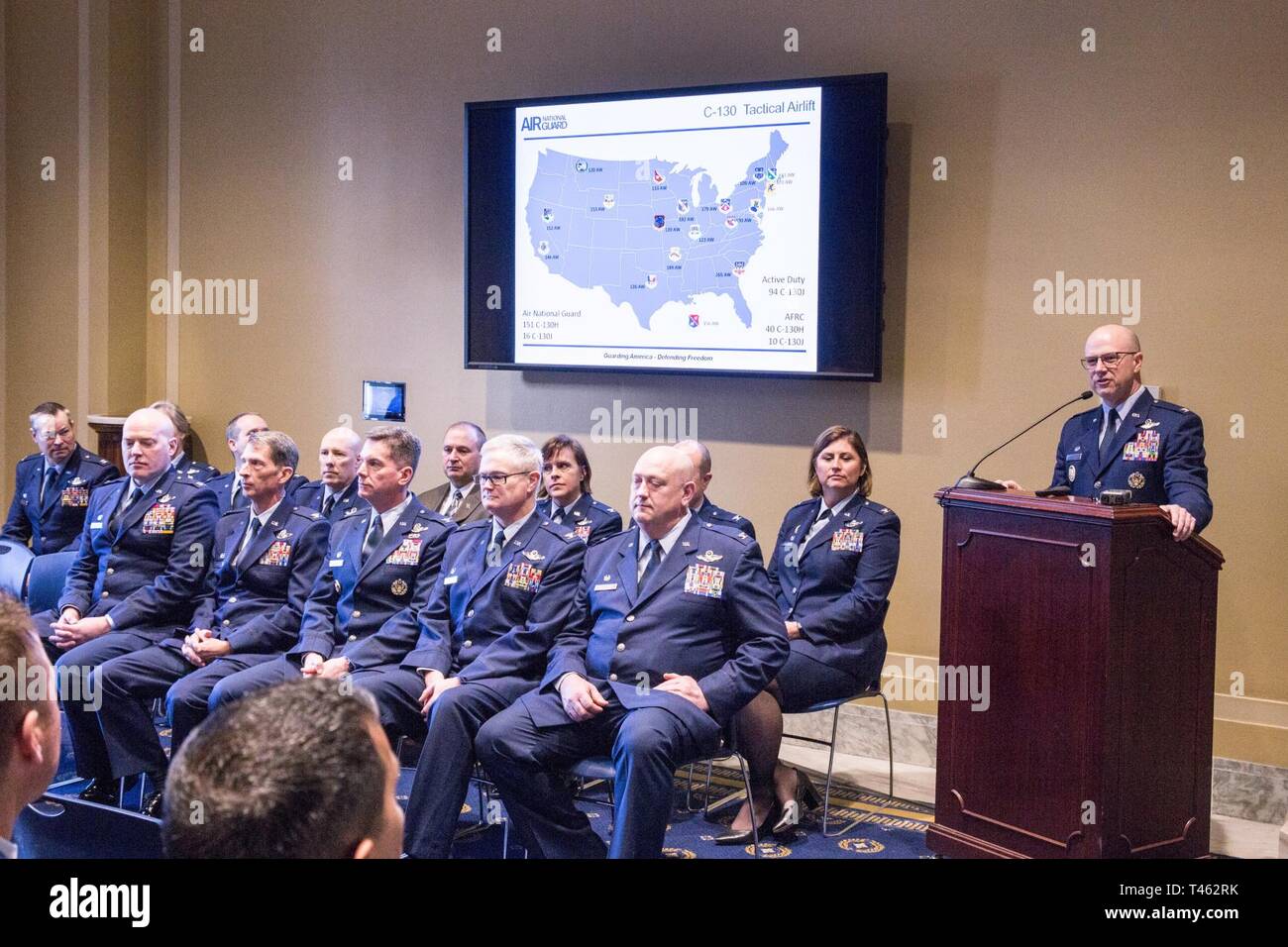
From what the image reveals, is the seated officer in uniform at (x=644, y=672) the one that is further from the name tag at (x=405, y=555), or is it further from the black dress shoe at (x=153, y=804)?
the black dress shoe at (x=153, y=804)

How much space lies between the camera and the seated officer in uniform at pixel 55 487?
6.12 meters

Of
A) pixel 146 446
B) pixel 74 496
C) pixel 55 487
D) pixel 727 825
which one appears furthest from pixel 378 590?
pixel 55 487

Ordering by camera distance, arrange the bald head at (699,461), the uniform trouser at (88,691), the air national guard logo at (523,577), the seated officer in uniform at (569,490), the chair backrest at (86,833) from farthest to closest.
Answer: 1. the seated officer in uniform at (569,490)
2. the bald head at (699,461)
3. the uniform trouser at (88,691)
4. the air national guard logo at (523,577)
5. the chair backrest at (86,833)

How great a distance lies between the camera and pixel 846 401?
17.4 feet

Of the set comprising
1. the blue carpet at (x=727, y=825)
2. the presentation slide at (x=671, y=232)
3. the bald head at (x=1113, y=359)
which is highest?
the presentation slide at (x=671, y=232)

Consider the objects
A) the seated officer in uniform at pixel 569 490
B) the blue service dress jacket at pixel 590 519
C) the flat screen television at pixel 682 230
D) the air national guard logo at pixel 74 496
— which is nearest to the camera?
the blue service dress jacket at pixel 590 519

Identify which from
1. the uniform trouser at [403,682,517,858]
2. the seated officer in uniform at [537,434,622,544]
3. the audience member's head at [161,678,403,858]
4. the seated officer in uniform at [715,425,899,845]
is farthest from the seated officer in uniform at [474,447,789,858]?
the audience member's head at [161,678,403,858]

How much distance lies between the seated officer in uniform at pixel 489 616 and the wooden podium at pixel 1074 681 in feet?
3.86

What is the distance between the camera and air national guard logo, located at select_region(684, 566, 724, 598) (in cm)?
365

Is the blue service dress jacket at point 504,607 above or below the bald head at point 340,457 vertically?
below

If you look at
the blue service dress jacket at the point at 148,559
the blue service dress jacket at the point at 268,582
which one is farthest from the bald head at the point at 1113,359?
the blue service dress jacket at the point at 148,559

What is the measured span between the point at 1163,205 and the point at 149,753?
405cm

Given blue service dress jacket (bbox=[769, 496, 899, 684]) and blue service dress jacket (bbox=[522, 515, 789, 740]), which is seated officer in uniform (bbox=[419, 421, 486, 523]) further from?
blue service dress jacket (bbox=[522, 515, 789, 740])
